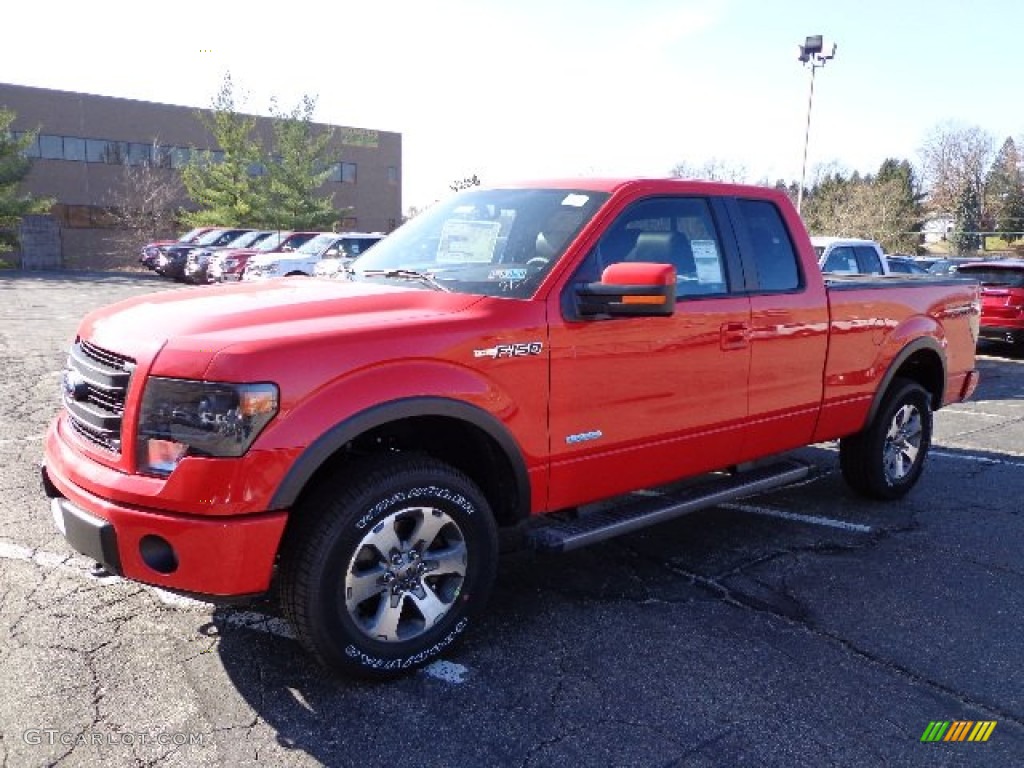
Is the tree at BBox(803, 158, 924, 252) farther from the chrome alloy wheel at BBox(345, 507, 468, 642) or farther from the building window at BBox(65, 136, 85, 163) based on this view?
the chrome alloy wheel at BBox(345, 507, 468, 642)

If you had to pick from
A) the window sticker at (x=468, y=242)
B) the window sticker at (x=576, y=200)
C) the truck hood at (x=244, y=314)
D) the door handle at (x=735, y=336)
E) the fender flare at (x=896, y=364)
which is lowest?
the fender flare at (x=896, y=364)

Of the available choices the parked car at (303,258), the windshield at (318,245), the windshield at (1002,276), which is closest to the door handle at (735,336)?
the windshield at (1002,276)

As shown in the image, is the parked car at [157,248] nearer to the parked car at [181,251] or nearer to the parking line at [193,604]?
the parked car at [181,251]

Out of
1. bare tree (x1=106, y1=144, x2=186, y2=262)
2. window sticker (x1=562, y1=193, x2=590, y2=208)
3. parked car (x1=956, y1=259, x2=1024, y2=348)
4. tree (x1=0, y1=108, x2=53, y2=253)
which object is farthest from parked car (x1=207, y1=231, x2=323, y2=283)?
bare tree (x1=106, y1=144, x2=186, y2=262)

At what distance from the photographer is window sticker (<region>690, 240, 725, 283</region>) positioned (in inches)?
166

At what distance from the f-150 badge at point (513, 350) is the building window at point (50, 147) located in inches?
1995

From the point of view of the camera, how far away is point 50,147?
149 feet

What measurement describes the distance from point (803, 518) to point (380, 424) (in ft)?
11.2

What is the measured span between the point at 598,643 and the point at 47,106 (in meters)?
51.7

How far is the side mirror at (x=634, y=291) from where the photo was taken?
10.9ft

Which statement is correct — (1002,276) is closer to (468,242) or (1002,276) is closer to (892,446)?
(892,446)

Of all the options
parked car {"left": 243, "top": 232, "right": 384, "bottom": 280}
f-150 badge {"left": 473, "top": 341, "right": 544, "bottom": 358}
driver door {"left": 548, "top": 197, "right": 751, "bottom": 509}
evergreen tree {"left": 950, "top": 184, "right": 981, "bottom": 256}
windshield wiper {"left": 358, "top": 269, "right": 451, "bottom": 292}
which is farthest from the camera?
evergreen tree {"left": 950, "top": 184, "right": 981, "bottom": 256}

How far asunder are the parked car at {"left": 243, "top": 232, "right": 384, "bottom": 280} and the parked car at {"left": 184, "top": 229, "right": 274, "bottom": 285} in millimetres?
4831

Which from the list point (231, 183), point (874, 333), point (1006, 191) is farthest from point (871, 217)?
point (874, 333)
